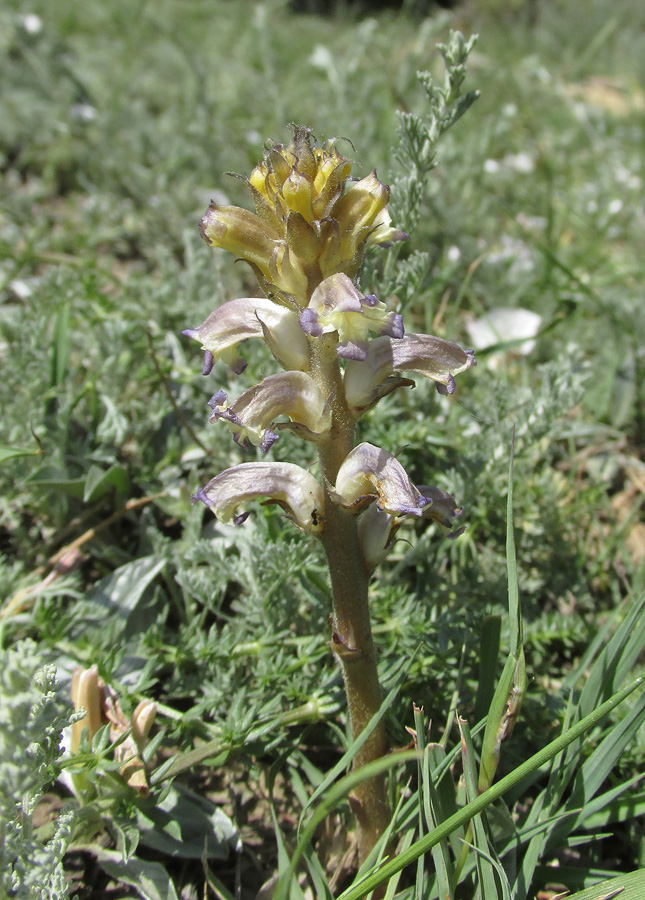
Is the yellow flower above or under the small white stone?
under

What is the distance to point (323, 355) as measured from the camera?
5.45 ft

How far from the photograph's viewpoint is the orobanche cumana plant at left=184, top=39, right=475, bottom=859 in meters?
1.58

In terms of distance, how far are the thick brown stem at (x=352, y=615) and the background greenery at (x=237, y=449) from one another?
17cm

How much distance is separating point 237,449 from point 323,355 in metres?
1.31

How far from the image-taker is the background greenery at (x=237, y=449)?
230 cm

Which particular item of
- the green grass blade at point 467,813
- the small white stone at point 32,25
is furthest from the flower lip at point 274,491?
the small white stone at point 32,25

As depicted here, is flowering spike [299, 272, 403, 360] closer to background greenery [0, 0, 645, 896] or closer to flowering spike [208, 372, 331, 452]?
flowering spike [208, 372, 331, 452]

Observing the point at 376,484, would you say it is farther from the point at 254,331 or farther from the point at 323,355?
the point at 254,331

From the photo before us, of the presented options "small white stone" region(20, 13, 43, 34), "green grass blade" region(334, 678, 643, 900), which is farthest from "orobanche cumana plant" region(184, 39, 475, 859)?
"small white stone" region(20, 13, 43, 34)

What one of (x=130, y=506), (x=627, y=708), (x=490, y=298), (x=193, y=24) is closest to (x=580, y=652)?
(x=627, y=708)

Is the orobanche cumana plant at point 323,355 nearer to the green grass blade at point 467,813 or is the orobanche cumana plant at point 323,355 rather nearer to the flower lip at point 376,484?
the flower lip at point 376,484

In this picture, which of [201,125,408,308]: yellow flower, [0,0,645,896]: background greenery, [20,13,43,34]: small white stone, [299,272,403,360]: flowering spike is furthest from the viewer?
[20,13,43,34]: small white stone

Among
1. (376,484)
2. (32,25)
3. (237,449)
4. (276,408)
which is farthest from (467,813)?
(32,25)

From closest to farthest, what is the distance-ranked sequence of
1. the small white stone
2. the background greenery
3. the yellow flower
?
1. the yellow flower
2. the background greenery
3. the small white stone
